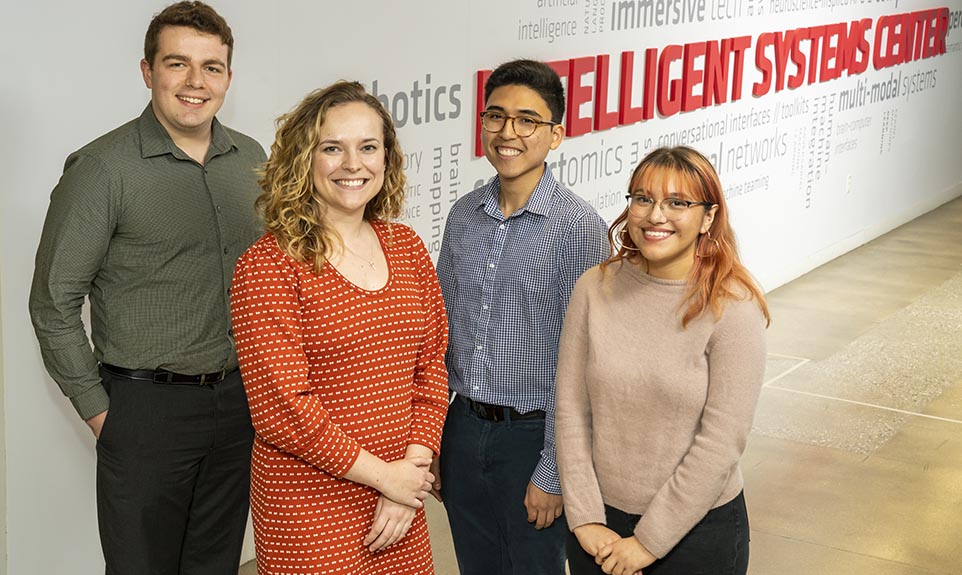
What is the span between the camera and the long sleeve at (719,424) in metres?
2.25

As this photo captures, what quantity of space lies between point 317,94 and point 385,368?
1.77ft

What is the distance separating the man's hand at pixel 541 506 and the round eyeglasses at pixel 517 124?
0.78m

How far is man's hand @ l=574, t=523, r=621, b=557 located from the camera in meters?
2.40

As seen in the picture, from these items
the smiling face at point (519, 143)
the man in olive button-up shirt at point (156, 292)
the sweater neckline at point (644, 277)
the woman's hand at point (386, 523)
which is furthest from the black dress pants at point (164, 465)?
the sweater neckline at point (644, 277)

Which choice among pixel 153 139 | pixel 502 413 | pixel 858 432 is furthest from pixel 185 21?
pixel 858 432

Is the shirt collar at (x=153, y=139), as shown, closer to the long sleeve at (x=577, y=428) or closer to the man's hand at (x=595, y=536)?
the long sleeve at (x=577, y=428)

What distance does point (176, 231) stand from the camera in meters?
2.80

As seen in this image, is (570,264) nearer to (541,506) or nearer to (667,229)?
(667,229)

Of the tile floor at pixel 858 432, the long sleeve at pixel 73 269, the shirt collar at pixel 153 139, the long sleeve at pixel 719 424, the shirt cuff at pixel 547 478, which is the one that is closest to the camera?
the long sleeve at pixel 719 424

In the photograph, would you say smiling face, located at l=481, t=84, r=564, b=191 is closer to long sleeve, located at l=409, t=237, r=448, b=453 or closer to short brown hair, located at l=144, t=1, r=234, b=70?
long sleeve, located at l=409, t=237, r=448, b=453

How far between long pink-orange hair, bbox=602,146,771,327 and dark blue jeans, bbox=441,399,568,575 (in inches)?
22.4

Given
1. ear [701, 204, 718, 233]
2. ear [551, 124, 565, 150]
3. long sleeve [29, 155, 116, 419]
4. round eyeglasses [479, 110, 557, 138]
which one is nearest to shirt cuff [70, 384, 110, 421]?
long sleeve [29, 155, 116, 419]

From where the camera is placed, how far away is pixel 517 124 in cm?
268

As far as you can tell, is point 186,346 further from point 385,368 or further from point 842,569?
point 842,569
